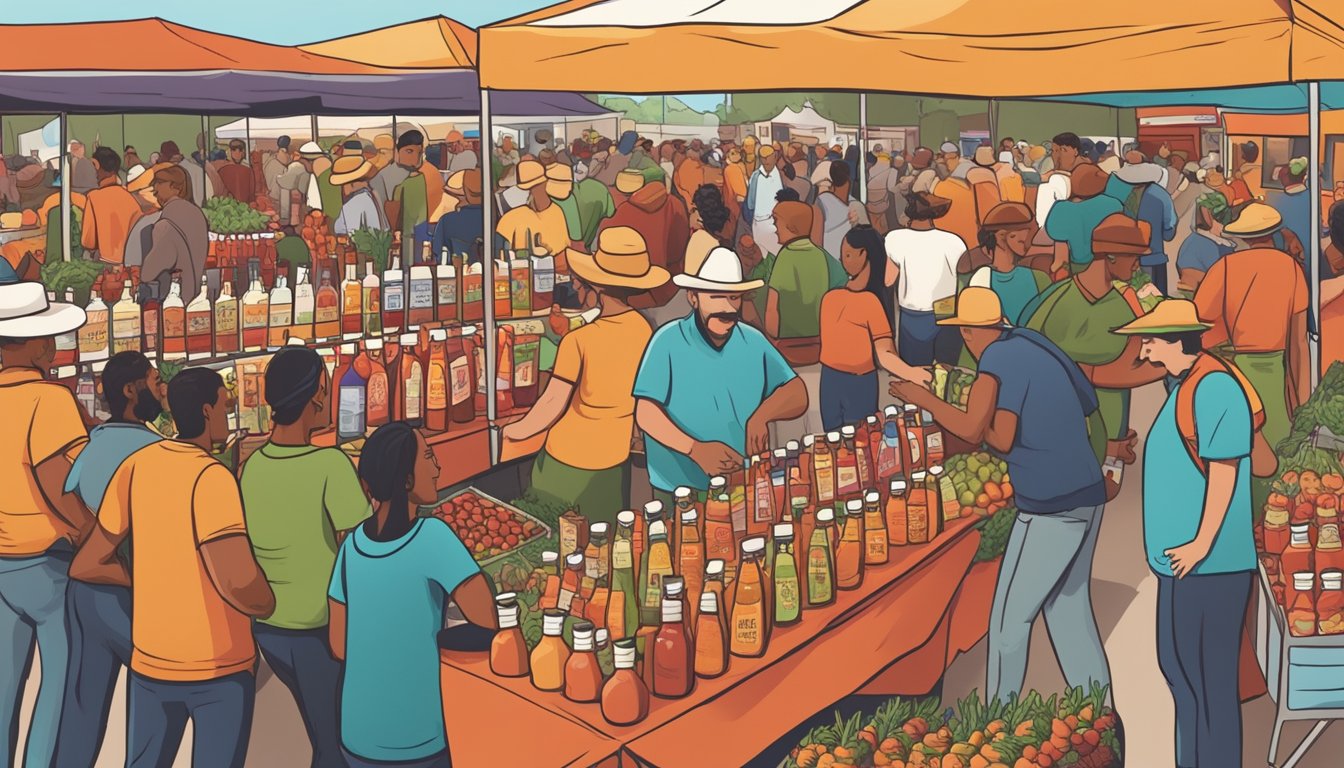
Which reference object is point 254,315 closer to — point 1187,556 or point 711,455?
A: point 711,455

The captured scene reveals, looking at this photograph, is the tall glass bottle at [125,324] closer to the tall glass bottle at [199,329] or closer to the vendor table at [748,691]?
the tall glass bottle at [199,329]

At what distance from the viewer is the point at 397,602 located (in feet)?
9.77

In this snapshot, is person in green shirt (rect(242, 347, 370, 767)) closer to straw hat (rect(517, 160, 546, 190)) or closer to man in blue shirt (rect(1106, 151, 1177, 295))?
straw hat (rect(517, 160, 546, 190))

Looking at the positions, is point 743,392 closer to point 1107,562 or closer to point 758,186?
point 1107,562

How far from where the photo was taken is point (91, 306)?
4.98 meters

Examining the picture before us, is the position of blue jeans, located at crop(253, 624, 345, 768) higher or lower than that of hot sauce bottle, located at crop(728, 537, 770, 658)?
lower

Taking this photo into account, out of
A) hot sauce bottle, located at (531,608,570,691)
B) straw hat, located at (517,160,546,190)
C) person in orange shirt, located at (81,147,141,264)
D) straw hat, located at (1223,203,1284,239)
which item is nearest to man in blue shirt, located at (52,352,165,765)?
hot sauce bottle, located at (531,608,570,691)

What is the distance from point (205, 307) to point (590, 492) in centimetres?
184

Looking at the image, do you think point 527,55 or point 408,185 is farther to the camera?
point 408,185

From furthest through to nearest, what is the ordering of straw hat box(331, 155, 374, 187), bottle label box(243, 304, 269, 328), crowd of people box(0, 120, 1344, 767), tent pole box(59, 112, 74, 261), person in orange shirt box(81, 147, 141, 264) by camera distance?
straw hat box(331, 155, 374, 187) → person in orange shirt box(81, 147, 141, 264) → tent pole box(59, 112, 74, 261) → bottle label box(243, 304, 269, 328) → crowd of people box(0, 120, 1344, 767)

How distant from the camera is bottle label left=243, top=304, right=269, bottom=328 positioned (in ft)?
17.2

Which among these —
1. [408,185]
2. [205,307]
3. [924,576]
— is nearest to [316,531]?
[924,576]

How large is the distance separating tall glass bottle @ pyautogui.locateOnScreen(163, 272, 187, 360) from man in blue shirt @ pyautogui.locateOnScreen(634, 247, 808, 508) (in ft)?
6.76

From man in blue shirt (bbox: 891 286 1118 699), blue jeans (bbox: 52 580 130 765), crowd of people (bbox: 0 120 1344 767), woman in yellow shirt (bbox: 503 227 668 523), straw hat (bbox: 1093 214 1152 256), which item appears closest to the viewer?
A: crowd of people (bbox: 0 120 1344 767)
